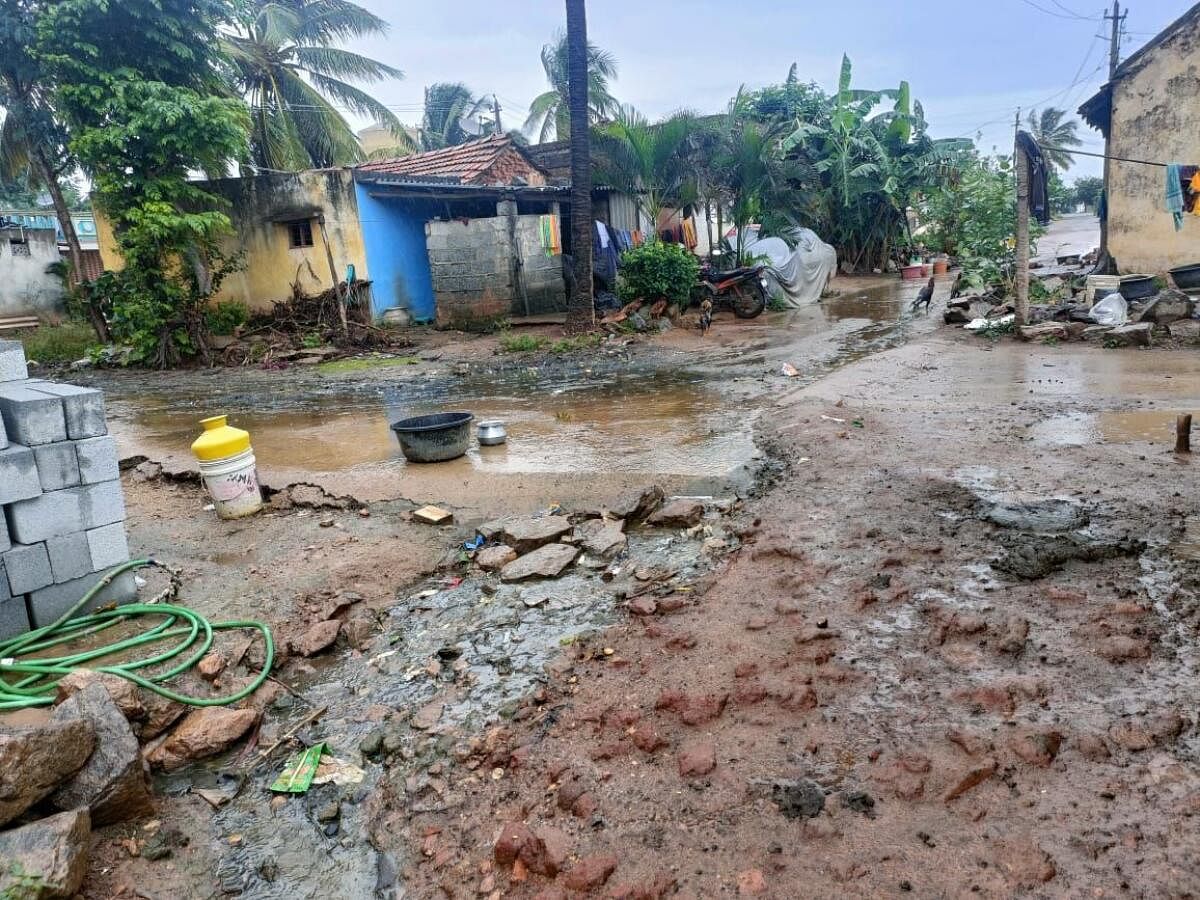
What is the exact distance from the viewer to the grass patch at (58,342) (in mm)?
15750

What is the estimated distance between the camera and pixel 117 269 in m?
17.0

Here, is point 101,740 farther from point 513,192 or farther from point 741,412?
point 513,192

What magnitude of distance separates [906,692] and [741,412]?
17.1 ft

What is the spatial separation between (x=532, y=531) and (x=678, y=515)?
3.07 feet

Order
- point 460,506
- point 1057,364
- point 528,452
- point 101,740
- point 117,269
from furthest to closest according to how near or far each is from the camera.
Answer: point 117,269
point 1057,364
point 528,452
point 460,506
point 101,740

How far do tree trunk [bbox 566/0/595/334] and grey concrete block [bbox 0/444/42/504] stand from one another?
421 inches

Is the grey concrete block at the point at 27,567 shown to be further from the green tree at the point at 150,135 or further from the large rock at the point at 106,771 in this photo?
the green tree at the point at 150,135

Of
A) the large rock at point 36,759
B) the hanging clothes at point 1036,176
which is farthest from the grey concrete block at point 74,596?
the hanging clothes at point 1036,176

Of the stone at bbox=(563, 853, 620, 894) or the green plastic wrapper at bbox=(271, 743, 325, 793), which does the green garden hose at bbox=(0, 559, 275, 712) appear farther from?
the stone at bbox=(563, 853, 620, 894)

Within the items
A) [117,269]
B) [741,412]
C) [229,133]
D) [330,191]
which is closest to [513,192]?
[330,191]

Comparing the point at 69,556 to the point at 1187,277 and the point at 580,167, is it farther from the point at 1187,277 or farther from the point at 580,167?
the point at 1187,277

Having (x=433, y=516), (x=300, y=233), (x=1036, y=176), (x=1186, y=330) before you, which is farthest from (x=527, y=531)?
(x=300, y=233)

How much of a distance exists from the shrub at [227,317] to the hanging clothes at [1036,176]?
13868 millimetres

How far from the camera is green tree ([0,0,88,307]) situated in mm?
13211
